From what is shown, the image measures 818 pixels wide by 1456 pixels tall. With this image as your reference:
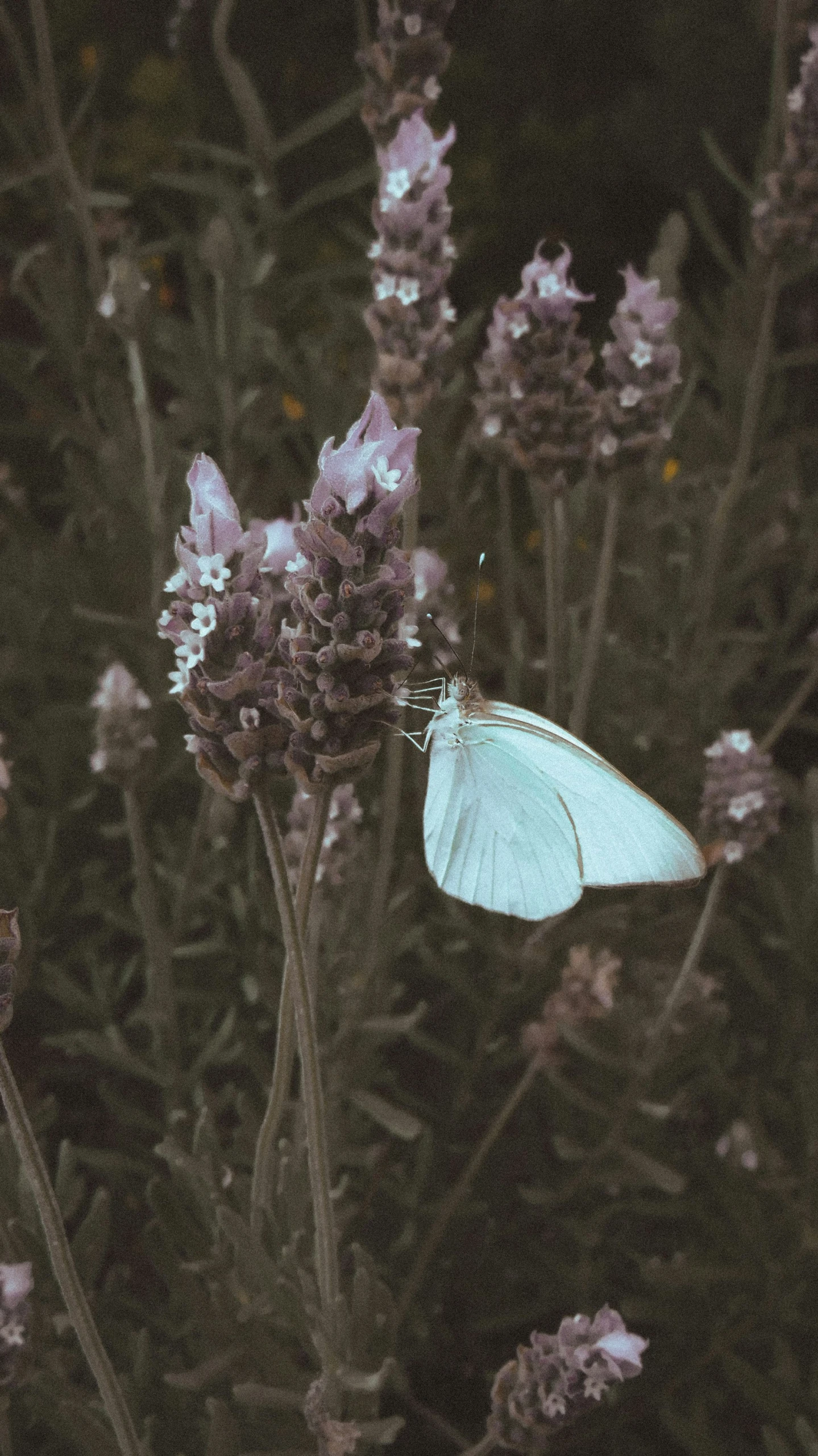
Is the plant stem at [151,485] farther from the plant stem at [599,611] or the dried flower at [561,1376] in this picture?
the dried flower at [561,1376]

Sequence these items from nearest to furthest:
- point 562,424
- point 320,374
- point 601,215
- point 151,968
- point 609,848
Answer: point 609,848 → point 562,424 → point 151,968 → point 320,374 → point 601,215

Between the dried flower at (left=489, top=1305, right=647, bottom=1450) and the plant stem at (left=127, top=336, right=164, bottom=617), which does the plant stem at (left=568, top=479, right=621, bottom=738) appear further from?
the dried flower at (left=489, top=1305, right=647, bottom=1450)

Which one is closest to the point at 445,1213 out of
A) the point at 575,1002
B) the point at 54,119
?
the point at 575,1002

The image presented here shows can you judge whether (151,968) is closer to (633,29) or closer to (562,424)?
(562,424)

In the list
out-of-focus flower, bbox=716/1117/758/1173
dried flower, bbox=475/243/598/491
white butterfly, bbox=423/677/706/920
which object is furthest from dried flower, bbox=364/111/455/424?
out-of-focus flower, bbox=716/1117/758/1173

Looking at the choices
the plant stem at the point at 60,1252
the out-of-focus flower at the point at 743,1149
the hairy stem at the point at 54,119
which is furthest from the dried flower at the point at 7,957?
the hairy stem at the point at 54,119

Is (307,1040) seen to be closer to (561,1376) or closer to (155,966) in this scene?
(561,1376)

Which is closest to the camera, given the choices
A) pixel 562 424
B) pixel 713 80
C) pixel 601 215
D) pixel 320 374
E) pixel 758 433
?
pixel 562 424

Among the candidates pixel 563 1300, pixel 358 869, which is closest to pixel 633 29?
pixel 358 869
